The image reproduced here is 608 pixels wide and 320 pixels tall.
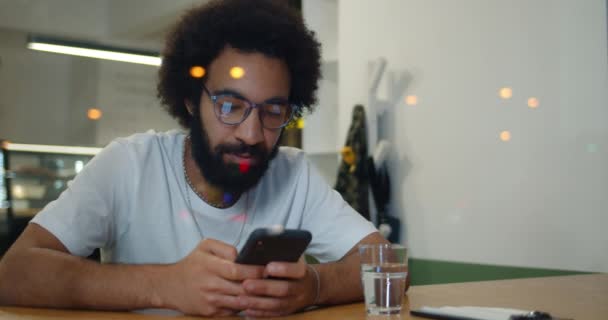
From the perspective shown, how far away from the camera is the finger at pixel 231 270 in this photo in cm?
88

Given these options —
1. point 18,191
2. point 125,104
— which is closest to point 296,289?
point 18,191

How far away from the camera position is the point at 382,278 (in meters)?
0.92

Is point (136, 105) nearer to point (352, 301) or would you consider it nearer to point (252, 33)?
point (252, 33)

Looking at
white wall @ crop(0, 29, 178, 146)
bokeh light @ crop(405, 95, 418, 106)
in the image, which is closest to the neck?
bokeh light @ crop(405, 95, 418, 106)

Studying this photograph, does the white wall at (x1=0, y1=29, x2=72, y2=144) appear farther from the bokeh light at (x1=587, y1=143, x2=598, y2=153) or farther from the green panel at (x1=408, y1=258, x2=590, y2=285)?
the bokeh light at (x1=587, y1=143, x2=598, y2=153)

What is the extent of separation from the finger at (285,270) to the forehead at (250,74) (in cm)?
45

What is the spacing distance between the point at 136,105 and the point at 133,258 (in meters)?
2.15

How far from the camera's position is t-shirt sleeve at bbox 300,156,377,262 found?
130 centimetres

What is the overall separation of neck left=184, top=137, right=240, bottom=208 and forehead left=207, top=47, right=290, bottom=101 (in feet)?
0.57

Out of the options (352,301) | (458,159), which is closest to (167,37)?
(352,301)

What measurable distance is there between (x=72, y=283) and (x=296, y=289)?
314mm

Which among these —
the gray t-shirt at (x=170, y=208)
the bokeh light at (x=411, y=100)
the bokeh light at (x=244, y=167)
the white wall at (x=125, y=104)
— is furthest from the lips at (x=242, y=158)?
the white wall at (x=125, y=104)

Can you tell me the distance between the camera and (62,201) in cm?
112

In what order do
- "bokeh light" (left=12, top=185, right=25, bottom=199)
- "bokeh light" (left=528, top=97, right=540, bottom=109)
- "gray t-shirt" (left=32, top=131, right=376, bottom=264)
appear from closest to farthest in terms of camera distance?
1. "gray t-shirt" (left=32, top=131, right=376, bottom=264)
2. "bokeh light" (left=528, top=97, right=540, bottom=109)
3. "bokeh light" (left=12, top=185, right=25, bottom=199)
